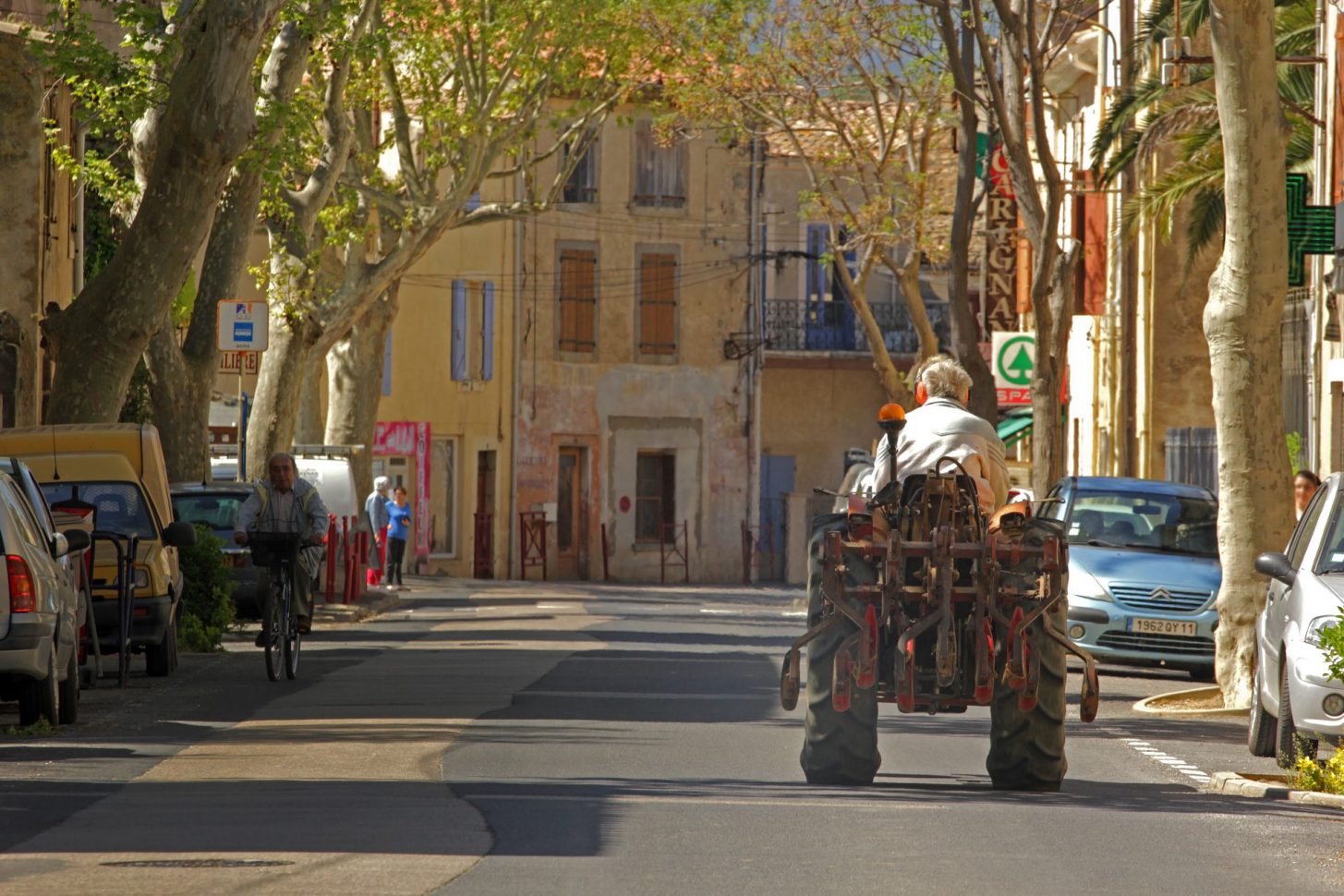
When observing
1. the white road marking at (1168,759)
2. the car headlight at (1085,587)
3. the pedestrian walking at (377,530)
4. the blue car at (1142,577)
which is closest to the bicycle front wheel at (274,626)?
the blue car at (1142,577)

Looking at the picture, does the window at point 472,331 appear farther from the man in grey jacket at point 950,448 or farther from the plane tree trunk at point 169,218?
the man in grey jacket at point 950,448

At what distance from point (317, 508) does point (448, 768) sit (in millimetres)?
7482

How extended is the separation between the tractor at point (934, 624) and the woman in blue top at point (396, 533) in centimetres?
3109

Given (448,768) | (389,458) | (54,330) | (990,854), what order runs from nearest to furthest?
(990,854)
(448,768)
(54,330)
(389,458)

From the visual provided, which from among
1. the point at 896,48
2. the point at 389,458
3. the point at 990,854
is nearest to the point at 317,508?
the point at 990,854

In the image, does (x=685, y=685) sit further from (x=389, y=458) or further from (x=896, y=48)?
(x=389, y=458)

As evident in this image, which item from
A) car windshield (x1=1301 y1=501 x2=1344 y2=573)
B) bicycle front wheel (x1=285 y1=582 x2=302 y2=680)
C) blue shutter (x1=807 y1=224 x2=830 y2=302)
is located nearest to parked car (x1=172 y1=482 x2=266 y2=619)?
bicycle front wheel (x1=285 y1=582 x2=302 y2=680)

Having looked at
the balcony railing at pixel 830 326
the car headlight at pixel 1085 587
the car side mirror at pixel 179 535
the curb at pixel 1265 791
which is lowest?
the curb at pixel 1265 791

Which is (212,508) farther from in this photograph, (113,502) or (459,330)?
(459,330)

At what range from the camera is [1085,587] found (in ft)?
68.3

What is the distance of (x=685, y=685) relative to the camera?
18.6m

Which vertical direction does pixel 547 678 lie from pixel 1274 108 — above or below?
below

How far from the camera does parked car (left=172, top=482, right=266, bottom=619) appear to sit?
25.9m

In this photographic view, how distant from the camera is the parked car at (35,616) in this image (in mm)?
13773
